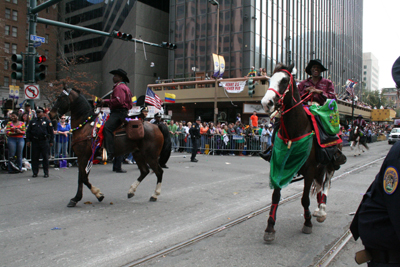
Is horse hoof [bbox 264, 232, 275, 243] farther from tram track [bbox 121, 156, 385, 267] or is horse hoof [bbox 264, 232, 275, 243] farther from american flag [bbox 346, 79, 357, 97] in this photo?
american flag [bbox 346, 79, 357, 97]

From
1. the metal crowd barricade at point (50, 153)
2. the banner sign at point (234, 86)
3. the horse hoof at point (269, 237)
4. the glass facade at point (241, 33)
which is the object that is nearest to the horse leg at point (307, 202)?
the horse hoof at point (269, 237)

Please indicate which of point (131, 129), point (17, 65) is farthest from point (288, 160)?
point (17, 65)

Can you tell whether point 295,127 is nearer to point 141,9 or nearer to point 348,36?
point 141,9

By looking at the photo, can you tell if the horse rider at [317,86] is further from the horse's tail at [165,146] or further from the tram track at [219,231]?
the horse's tail at [165,146]

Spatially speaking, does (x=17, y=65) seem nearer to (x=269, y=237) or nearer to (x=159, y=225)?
(x=159, y=225)

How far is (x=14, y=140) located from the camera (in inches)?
398

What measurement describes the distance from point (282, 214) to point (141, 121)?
3704 millimetres

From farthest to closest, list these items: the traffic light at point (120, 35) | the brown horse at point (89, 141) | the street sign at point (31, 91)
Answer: the traffic light at point (120, 35) < the street sign at point (31, 91) < the brown horse at point (89, 141)

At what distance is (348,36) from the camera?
208ft

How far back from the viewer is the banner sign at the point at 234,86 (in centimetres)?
2648

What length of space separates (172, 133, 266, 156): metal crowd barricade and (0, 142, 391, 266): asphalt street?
9595mm

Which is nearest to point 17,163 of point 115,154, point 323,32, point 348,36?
point 115,154

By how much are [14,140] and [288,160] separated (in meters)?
9.44

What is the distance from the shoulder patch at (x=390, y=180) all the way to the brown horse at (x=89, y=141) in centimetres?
552
